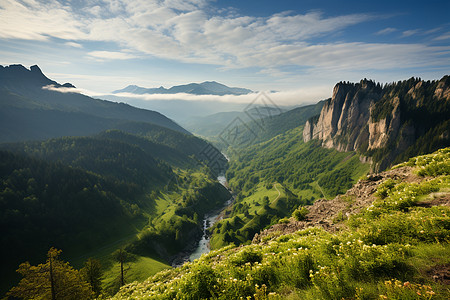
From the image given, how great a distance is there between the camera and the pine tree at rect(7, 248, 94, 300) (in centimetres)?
2783

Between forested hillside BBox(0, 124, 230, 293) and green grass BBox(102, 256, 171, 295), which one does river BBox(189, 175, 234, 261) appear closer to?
forested hillside BBox(0, 124, 230, 293)

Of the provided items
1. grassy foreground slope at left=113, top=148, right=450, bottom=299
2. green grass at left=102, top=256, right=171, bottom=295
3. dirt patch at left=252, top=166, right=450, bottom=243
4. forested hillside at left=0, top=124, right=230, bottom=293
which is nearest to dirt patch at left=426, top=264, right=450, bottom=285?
grassy foreground slope at left=113, top=148, right=450, bottom=299

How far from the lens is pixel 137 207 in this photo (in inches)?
6309

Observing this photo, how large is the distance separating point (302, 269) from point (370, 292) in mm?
2535

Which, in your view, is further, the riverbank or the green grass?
the riverbank

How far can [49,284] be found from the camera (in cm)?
2909

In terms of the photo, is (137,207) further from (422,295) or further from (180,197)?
(422,295)

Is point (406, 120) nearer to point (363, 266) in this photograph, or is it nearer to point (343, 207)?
point (343, 207)

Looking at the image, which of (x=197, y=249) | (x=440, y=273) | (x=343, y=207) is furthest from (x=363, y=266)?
(x=197, y=249)

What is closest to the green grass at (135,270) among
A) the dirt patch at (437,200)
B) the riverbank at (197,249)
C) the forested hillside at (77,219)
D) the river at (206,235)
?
the forested hillside at (77,219)

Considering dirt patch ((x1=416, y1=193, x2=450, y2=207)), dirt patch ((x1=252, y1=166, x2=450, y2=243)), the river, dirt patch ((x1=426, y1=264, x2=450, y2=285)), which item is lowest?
the river

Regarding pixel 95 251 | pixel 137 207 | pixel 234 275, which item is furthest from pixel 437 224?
pixel 137 207

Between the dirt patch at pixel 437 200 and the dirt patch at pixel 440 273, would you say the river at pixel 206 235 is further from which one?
the dirt patch at pixel 440 273

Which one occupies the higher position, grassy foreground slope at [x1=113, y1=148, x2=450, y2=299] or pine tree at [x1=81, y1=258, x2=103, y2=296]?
grassy foreground slope at [x1=113, y1=148, x2=450, y2=299]
